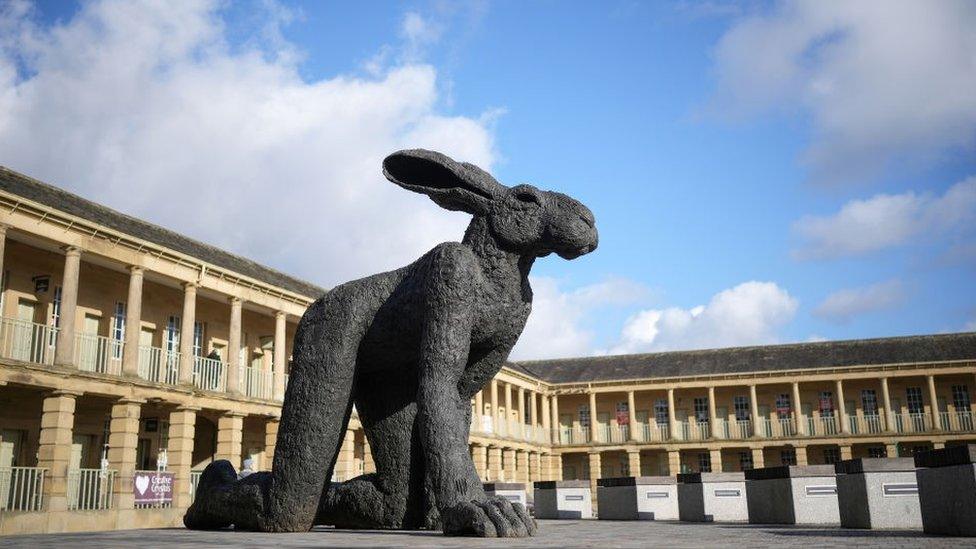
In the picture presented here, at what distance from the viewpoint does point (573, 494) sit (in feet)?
55.0

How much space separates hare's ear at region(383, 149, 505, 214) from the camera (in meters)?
6.12

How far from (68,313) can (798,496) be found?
53.7 ft

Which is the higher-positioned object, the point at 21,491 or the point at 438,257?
the point at 438,257

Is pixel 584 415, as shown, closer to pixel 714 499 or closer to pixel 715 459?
pixel 715 459

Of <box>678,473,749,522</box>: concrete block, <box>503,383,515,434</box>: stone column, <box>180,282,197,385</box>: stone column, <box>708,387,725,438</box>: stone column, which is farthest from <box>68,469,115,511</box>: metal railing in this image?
<box>708,387,725,438</box>: stone column

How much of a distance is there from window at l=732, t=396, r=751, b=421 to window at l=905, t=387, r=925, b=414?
8.26m

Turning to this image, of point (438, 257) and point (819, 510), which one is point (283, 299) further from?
point (438, 257)

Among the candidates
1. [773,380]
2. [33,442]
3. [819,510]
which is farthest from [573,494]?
[773,380]

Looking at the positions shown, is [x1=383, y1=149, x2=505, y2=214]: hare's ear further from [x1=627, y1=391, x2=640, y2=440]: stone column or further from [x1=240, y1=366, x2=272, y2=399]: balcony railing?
[x1=627, y1=391, x2=640, y2=440]: stone column

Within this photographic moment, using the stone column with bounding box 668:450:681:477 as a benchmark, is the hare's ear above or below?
above

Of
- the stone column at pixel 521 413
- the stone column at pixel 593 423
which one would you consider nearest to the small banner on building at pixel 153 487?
the stone column at pixel 521 413

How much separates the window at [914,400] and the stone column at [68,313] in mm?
40192

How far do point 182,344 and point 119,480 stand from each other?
4.15 metres

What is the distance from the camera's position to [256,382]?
25.1m
